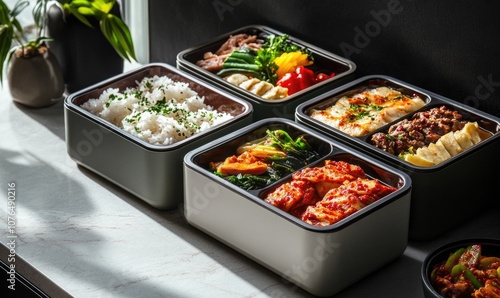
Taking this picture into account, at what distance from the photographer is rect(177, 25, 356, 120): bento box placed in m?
2.69

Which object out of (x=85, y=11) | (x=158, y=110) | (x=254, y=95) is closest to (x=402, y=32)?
(x=254, y=95)

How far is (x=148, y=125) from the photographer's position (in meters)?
2.61

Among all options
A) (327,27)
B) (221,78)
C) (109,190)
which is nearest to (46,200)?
(109,190)

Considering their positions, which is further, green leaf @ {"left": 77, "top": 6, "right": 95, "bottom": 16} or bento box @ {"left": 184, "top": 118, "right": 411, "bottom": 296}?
green leaf @ {"left": 77, "top": 6, "right": 95, "bottom": 16}

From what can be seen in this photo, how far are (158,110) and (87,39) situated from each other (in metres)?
0.54

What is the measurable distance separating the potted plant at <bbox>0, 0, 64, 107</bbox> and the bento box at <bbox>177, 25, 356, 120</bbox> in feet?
1.45

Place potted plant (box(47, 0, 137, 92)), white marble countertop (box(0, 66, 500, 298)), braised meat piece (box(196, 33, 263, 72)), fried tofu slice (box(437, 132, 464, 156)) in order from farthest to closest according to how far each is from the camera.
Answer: potted plant (box(47, 0, 137, 92)) → braised meat piece (box(196, 33, 263, 72)) → fried tofu slice (box(437, 132, 464, 156)) → white marble countertop (box(0, 66, 500, 298))

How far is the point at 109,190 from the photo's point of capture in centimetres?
266

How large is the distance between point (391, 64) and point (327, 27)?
0.26 m

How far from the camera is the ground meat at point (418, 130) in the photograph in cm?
243

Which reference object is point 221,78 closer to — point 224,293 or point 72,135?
point 72,135

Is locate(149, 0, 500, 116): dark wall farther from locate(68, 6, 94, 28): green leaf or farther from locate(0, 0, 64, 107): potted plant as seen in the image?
locate(0, 0, 64, 107): potted plant

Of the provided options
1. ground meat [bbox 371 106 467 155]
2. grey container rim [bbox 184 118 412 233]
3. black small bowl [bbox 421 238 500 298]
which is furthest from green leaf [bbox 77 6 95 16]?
black small bowl [bbox 421 238 500 298]

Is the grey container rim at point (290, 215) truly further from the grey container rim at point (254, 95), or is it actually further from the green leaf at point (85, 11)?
the green leaf at point (85, 11)
